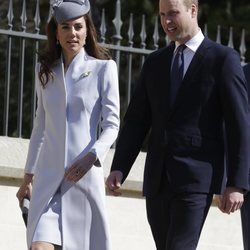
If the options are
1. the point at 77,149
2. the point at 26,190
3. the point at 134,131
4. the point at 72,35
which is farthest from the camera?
the point at 26,190

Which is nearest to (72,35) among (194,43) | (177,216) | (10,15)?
(194,43)

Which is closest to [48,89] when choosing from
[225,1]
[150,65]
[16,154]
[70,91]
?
[70,91]

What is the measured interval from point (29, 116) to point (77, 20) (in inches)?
116

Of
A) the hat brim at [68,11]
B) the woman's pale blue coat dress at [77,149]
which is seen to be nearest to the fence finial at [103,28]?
the hat brim at [68,11]

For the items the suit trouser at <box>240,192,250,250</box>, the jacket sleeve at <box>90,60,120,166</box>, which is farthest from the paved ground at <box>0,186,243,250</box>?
the jacket sleeve at <box>90,60,120,166</box>

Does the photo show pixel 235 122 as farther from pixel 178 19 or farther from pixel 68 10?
pixel 68 10

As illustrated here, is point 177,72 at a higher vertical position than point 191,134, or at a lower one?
higher

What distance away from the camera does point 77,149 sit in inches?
284

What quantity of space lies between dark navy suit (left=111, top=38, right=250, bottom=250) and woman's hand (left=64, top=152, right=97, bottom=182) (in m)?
0.29

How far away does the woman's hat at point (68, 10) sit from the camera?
289 inches

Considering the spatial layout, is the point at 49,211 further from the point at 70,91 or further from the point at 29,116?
the point at 29,116

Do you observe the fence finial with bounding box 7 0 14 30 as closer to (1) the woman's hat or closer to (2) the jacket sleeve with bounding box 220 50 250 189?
(1) the woman's hat

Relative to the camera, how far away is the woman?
715 centimetres

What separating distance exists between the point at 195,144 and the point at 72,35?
98 centimetres
